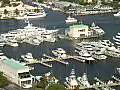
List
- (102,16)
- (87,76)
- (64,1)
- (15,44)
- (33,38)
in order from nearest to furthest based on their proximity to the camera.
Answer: (87,76), (15,44), (33,38), (102,16), (64,1)

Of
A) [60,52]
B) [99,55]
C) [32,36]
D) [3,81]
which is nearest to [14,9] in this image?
[32,36]

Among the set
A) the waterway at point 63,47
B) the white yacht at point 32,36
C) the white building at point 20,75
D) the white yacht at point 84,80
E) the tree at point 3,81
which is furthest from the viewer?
the white yacht at point 32,36

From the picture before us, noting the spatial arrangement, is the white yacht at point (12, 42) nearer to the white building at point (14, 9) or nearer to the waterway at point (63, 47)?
the waterway at point (63, 47)

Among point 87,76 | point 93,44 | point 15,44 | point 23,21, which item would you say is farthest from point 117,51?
point 23,21

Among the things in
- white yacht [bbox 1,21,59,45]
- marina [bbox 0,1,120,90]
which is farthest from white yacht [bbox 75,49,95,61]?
white yacht [bbox 1,21,59,45]

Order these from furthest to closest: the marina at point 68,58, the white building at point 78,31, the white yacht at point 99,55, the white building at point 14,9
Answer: the white building at point 14,9
the white building at point 78,31
the white yacht at point 99,55
the marina at point 68,58

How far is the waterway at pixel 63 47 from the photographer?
1067 centimetres

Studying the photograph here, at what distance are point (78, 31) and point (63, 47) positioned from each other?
6.93 ft

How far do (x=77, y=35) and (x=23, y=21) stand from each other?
522 centimetres

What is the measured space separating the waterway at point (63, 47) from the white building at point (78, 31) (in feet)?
2.41

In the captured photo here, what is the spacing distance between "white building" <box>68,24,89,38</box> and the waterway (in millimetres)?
736

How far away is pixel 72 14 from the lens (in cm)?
2262

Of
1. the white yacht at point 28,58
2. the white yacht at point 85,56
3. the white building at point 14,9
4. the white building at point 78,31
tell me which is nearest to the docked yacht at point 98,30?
the white building at point 78,31

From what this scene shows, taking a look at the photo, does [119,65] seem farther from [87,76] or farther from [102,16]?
[102,16]
